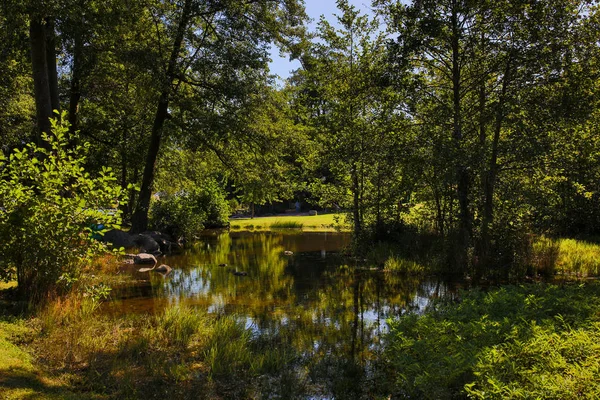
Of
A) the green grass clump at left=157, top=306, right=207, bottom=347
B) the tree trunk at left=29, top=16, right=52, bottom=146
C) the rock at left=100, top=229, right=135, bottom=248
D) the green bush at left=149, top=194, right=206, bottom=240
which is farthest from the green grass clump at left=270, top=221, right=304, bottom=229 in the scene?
the green grass clump at left=157, top=306, right=207, bottom=347

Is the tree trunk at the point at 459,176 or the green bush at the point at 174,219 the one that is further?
the green bush at the point at 174,219

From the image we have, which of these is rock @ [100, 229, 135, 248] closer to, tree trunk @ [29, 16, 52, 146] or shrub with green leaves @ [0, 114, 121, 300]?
tree trunk @ [29, 16, 52, 146]

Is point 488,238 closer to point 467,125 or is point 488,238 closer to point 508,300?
point 467,125

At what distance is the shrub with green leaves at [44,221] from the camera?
22.1 feet

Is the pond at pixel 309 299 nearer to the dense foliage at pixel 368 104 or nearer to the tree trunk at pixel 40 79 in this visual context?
the dense foliage at pixel 368 104

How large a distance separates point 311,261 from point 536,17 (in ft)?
34.9

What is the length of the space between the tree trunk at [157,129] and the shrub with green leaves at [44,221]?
440 inches

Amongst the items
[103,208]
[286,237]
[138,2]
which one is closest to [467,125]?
[103,208]

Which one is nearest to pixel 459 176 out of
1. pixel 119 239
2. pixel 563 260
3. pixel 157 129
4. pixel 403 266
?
pixel 403 266

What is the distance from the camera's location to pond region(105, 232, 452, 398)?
6148 mm

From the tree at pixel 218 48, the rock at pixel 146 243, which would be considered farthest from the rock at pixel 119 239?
the tree at pixel 218 48

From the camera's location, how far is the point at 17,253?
690 centimetres

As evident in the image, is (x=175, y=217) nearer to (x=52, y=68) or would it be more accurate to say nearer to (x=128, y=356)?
(x=52, y=68)

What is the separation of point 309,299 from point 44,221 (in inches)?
229
